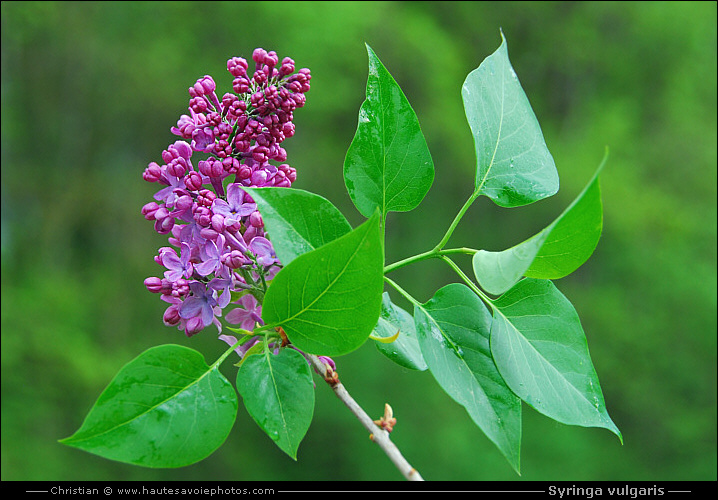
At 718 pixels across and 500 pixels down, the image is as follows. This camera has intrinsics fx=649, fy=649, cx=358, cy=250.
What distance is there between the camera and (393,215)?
4262mm

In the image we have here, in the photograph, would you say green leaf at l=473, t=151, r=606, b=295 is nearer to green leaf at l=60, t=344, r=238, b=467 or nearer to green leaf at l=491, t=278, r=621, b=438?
green leaf at l=491, t=278, r=621, b=438

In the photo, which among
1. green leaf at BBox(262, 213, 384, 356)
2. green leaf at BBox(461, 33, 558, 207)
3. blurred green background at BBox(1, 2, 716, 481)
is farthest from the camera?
blurred green background at BBox(1, 2, 716, 481)

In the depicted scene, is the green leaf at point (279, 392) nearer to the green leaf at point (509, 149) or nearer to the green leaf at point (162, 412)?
the green leaf at point (162, 412)

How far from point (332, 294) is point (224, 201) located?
0.09 m

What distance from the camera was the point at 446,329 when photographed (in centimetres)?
34

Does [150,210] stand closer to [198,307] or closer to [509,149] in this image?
[198,307]

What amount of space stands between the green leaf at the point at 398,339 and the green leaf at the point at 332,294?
2.2 inches

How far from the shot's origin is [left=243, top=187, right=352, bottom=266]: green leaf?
29 centimetres

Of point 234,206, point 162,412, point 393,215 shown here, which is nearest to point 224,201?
point 234,206

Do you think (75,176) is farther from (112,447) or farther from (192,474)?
(112,447)

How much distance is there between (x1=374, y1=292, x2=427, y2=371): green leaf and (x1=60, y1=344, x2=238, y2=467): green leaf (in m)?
0.09

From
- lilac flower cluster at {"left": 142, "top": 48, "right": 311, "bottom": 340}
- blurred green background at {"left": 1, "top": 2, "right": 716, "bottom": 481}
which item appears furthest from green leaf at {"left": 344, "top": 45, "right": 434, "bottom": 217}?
blurred green background at {"left": 1, "top": 2, "right": 716, "bottom": 481}

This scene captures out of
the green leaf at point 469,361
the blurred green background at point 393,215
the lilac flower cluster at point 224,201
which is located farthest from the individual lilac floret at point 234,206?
the blurred green background at point 393,215

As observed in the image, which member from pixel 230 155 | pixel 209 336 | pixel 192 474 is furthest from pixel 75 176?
pixel 230 155
